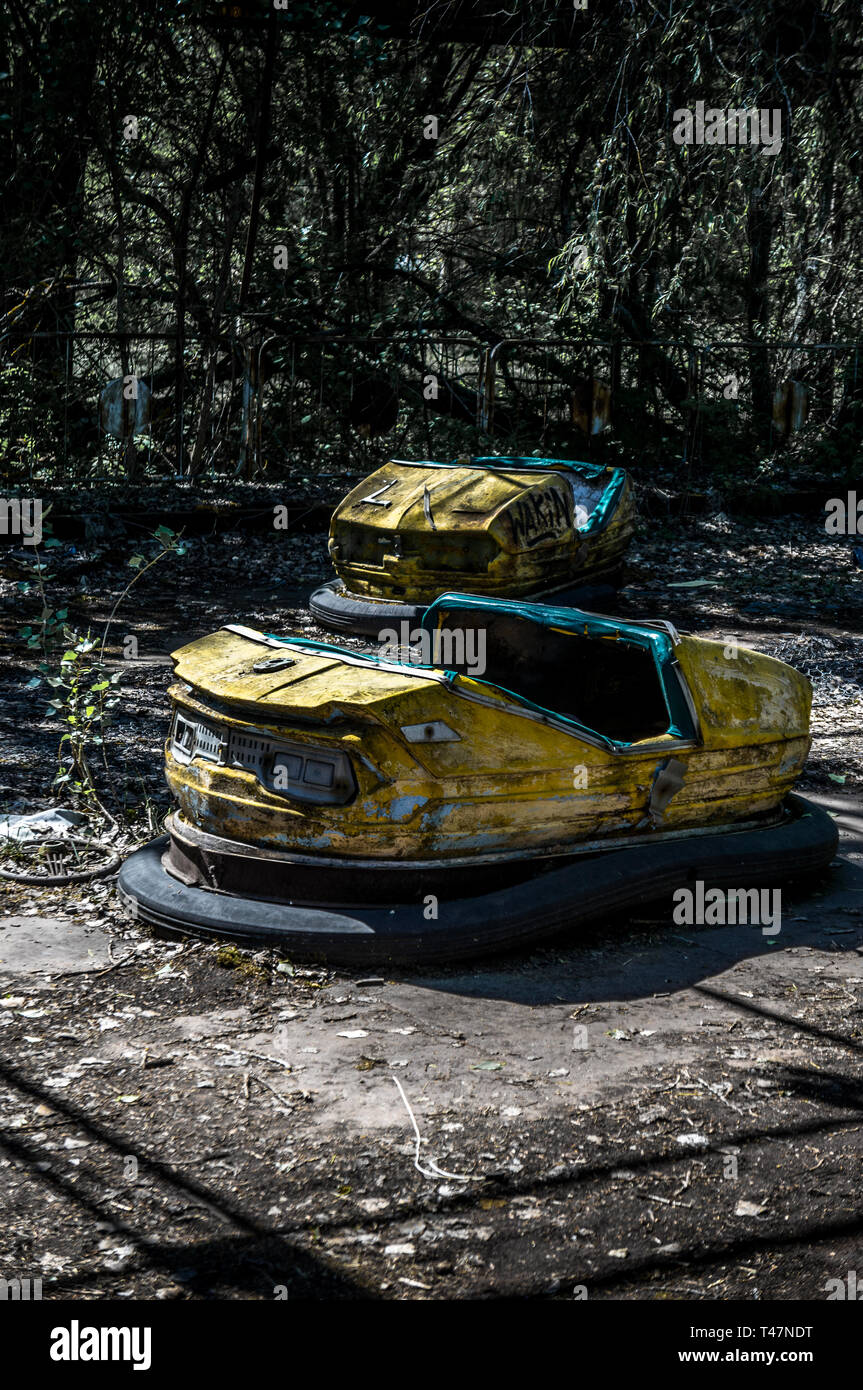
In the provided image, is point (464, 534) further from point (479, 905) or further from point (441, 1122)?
point (441, 1122)

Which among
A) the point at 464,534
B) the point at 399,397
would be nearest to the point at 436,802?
the point at 464,534

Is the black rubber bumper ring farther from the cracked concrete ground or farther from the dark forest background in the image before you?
the dark forest background

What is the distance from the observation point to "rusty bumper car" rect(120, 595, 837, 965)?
407cm

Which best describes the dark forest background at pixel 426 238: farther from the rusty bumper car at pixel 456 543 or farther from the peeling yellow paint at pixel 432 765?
the peeling yellow paint at pixel 432 765

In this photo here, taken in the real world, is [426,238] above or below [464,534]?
above

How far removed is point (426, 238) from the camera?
16062 mm

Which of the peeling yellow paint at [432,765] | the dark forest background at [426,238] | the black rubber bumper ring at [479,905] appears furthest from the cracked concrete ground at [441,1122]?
the dark forest background at [426,238]

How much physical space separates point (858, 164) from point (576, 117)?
320 cm

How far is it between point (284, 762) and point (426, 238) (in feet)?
43.4

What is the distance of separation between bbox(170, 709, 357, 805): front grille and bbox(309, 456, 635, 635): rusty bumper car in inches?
165

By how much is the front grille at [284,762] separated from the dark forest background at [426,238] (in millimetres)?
8611

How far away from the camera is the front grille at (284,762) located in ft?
13.4

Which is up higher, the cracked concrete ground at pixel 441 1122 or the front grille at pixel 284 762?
A: the front grille at pixel 284 762

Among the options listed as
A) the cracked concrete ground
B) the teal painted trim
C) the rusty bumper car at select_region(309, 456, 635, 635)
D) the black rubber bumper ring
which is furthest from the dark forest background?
the cracked concrete ground
